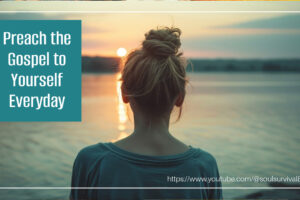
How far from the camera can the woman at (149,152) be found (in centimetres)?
91

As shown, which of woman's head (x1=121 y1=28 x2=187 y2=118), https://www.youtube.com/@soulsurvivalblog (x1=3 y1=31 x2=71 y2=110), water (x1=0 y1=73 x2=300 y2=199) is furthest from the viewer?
water (x1=0 y1=73 x2=300 y2=199)

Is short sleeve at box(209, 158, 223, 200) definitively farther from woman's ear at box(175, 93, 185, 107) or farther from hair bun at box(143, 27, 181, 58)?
hair bun at box(143, 27, 181, 58)

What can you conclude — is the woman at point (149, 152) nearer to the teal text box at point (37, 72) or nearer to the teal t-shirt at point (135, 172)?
the teal t-shirt at point (135, 172)

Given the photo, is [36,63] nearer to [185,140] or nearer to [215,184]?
[215,184]

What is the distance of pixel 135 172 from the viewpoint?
3.03 feet

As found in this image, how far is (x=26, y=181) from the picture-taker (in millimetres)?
4074

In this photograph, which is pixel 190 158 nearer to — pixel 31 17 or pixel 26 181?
pixel 31 17

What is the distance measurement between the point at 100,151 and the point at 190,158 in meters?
0.24

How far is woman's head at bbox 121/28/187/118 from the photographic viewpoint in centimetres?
90

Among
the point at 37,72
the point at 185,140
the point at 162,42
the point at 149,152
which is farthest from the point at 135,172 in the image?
the point at 185,140

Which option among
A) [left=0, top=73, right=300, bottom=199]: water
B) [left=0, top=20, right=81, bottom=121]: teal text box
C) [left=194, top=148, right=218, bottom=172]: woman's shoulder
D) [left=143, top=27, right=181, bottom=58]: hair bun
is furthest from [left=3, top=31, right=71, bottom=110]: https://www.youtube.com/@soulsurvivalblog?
[left=0, top=73, right=300, bottom=199]: water

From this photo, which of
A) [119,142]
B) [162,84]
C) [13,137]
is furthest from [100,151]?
[13,137]

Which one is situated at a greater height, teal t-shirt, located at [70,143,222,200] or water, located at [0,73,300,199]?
teal t-shirt, located at [70,143,222,200]

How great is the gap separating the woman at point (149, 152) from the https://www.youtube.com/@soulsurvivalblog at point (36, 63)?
46.9 inches
